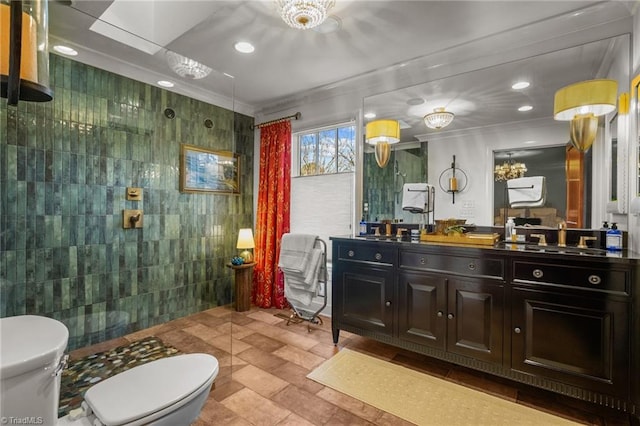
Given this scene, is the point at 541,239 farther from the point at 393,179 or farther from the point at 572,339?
the point at 393,179

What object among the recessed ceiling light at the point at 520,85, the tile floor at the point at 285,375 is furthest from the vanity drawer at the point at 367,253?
the recessed ceiling light at the point at 520,85

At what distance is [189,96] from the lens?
3.32m

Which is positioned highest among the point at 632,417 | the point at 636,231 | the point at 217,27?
the point at 217,27

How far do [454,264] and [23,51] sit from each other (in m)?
2.37

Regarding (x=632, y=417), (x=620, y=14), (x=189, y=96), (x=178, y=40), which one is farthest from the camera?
(x=189, y=96)

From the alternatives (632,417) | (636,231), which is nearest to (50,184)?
(636,231)

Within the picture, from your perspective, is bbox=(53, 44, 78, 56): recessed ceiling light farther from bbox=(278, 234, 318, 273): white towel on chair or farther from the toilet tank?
bbox=(278, 234, 318, 273): white towel on chair

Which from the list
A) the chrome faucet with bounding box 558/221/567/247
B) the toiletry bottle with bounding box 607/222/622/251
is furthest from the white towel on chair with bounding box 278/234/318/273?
the toiletry bottle with bounding box 607/222/622/251

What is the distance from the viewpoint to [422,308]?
225 centimetres

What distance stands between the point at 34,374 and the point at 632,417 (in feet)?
9.90

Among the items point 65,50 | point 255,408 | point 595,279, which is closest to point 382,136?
point 595,279

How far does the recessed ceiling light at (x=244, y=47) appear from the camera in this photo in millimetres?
2510

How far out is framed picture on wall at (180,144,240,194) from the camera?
10.7ft

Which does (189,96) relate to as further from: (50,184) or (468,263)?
(468,263)
